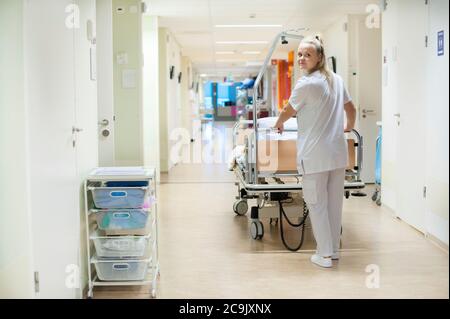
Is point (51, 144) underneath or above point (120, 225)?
above

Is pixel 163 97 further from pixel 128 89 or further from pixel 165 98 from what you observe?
pixel 128 89

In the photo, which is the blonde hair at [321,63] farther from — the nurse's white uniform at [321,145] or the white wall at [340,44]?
the white wall at [340,44]

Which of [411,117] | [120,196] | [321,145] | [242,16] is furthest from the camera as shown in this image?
[242,16]

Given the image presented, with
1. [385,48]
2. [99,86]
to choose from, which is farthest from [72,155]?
[385,48]

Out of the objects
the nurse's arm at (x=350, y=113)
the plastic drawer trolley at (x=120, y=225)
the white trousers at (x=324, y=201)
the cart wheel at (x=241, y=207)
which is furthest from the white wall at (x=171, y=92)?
the plastic drawer trolley at (x=120, y=225)

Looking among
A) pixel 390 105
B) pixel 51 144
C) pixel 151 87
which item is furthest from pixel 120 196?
pixel 151 87

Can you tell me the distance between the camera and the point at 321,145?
142 inches

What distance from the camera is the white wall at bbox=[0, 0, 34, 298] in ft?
7.70

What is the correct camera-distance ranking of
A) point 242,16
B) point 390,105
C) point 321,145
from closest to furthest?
point 321,145 < point 390,105 < point 242,16

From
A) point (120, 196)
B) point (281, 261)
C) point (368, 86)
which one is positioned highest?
point (368, 86)

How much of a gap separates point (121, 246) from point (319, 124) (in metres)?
1.53
